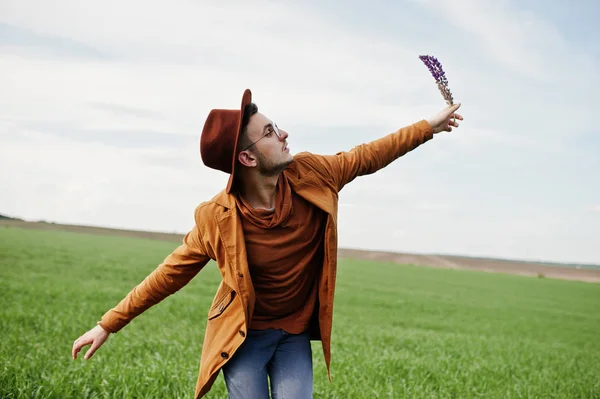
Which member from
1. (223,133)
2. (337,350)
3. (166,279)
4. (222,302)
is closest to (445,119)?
(223,133)

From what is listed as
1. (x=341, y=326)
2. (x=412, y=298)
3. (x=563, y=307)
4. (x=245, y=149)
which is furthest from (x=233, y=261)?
(x=563, y=307)

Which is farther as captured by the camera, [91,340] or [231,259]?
[91,340]

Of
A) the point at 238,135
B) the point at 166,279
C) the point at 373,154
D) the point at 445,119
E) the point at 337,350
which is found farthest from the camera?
the point at 337,350

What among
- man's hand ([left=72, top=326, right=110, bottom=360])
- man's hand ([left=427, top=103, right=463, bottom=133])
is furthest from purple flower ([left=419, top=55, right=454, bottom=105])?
man's hand ([left=72, top=326, right=110, bottom=360])

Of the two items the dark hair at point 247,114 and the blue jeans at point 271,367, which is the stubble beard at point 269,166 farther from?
the blue jeans at point 271,367

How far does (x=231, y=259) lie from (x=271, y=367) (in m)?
0.71

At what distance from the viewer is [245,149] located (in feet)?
10.9

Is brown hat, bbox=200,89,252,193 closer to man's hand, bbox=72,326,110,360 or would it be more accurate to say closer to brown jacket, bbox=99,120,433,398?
brown jacket, bbox=99,120,433,398

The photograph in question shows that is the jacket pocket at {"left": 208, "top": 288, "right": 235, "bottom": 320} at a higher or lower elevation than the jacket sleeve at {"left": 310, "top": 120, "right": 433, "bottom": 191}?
lower

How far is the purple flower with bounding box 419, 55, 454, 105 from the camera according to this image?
3656mm

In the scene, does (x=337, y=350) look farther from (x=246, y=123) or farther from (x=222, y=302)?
(x=246, y=123)

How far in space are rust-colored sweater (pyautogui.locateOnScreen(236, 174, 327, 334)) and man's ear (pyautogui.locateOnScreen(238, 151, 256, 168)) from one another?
22cm

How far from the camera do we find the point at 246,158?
3324mm

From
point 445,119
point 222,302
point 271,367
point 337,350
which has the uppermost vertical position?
point 445,119
